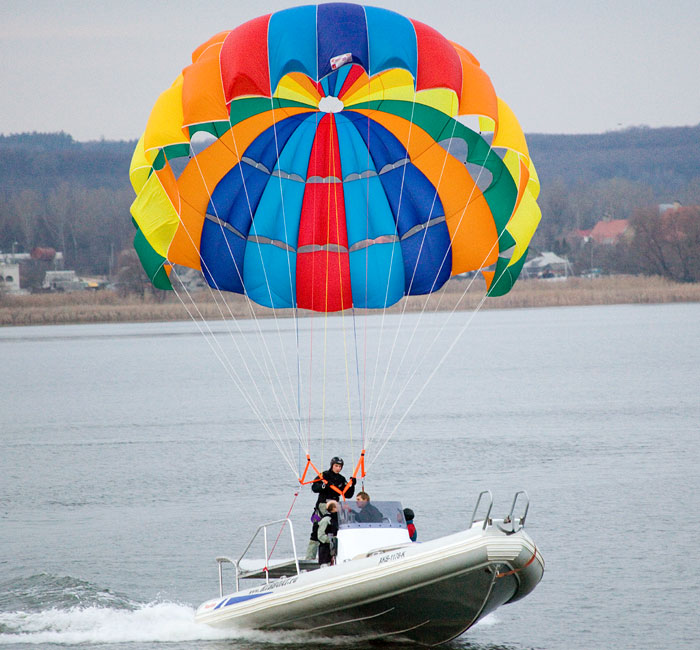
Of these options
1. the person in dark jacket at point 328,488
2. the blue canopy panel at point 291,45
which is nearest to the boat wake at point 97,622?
the person in dark jacket at point 328,488

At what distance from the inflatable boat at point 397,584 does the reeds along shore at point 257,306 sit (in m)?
46.4

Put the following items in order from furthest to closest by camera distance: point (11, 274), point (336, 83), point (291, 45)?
point (11, 274)
point (336, 83)
point (291, 45)

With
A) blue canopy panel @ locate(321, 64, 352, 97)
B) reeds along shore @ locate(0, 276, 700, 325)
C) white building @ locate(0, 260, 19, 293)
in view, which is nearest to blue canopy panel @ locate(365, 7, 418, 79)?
blue canopy panel @ locate(321, 64, 352, 97)

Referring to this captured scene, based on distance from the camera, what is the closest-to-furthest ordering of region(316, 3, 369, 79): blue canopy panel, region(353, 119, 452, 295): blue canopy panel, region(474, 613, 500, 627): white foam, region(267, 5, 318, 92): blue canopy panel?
region(267, 5, 318, 92): blue canopy panel → region(316, 3, 369, 79): blue canopy panel → region(474, 613, 500, 627): white foam → region(353, 119, 452, 295): blue canopy panel

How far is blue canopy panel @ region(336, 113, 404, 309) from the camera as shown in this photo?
1339 centimetres

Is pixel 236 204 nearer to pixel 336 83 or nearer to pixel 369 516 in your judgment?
pixel 336 83

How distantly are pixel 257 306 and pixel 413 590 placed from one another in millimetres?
58169

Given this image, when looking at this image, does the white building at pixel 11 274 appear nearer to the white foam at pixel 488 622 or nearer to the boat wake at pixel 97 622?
the boat wake at pixel 97 622

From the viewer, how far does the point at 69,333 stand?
8200 centimetres

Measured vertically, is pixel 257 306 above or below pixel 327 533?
above

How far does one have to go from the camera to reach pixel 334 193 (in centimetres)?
1349

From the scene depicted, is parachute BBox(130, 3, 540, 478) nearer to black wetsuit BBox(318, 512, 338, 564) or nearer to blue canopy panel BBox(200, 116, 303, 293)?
blue canopy panel BBox(200, 116, 303, 293)

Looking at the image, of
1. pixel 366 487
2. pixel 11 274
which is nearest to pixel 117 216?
pixel 11 274

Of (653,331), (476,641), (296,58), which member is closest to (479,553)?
(476,641)
